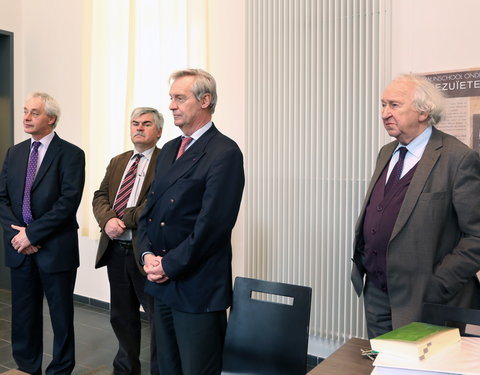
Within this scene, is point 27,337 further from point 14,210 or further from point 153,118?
point 153,118

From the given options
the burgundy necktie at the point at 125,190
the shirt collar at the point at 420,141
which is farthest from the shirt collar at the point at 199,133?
the burgundy necktie at the point at 125,190

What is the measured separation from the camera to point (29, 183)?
3.09 m

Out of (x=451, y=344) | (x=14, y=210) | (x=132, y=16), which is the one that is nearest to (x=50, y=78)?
(x=132, y=16)

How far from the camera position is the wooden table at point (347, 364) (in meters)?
1.43

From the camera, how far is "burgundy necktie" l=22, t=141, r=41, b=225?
3072 mm

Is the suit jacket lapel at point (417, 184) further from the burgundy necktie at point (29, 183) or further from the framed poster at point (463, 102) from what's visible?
the burgundy necktie at point (29, 183)

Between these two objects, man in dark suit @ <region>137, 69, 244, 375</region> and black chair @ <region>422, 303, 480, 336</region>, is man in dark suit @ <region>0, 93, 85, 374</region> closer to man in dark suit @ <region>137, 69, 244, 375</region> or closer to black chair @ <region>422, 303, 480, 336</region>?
man in dark suit @ <region>137, 69, 244, 375</region>

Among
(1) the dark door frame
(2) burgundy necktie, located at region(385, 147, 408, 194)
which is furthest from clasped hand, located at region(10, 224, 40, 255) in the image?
(1) the dark door frame

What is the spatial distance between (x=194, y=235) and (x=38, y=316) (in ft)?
5.47

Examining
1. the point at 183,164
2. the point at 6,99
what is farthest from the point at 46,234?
the point at 6,99

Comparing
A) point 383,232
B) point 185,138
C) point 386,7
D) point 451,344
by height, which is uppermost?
point 386,7

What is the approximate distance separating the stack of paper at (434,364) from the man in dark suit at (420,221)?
2.07 feet

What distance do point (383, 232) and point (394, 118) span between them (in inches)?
18.5

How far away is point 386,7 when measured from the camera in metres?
3.09
